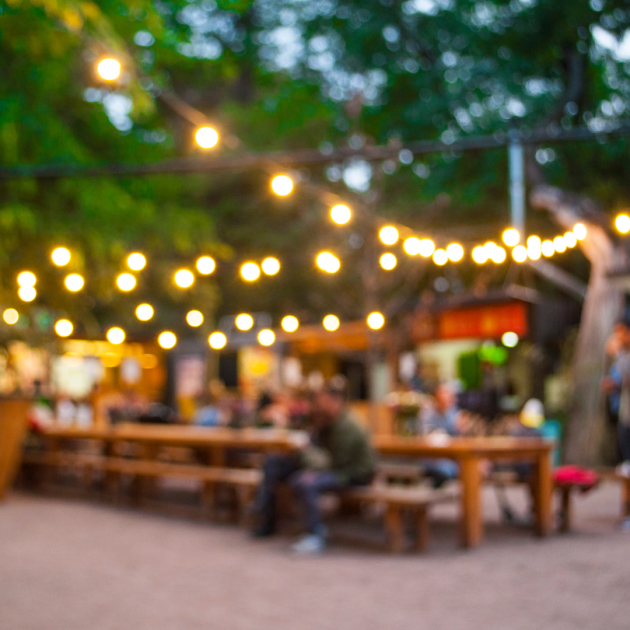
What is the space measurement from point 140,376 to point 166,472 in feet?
68.4

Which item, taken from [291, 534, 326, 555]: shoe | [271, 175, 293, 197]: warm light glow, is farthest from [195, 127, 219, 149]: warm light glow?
A: [291, 534, 326, 555]: shoe

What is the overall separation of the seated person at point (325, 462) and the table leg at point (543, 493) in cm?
164

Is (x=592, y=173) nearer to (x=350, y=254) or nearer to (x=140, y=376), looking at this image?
(x=350, y=254)

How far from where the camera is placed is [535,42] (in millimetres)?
14211

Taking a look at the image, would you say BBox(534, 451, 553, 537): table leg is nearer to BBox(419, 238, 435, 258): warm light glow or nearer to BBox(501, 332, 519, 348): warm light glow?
BBox(419, 238, 435, 258): warm light glow

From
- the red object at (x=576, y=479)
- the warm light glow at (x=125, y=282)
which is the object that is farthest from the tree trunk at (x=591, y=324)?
the warm light glow at (x=125, y=282)

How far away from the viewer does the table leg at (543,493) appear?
793 cm

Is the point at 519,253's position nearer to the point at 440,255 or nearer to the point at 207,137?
the point at 440,255

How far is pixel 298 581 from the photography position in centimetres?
628

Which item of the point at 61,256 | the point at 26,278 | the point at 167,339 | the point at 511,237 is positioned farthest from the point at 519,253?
the point at 26,278

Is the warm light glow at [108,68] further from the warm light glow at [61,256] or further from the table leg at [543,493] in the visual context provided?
the table leg at [543,493]

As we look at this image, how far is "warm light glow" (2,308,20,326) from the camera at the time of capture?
39.8 ft

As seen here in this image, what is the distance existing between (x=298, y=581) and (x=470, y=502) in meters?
2.11

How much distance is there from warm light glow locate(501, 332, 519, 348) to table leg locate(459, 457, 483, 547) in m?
9.85
